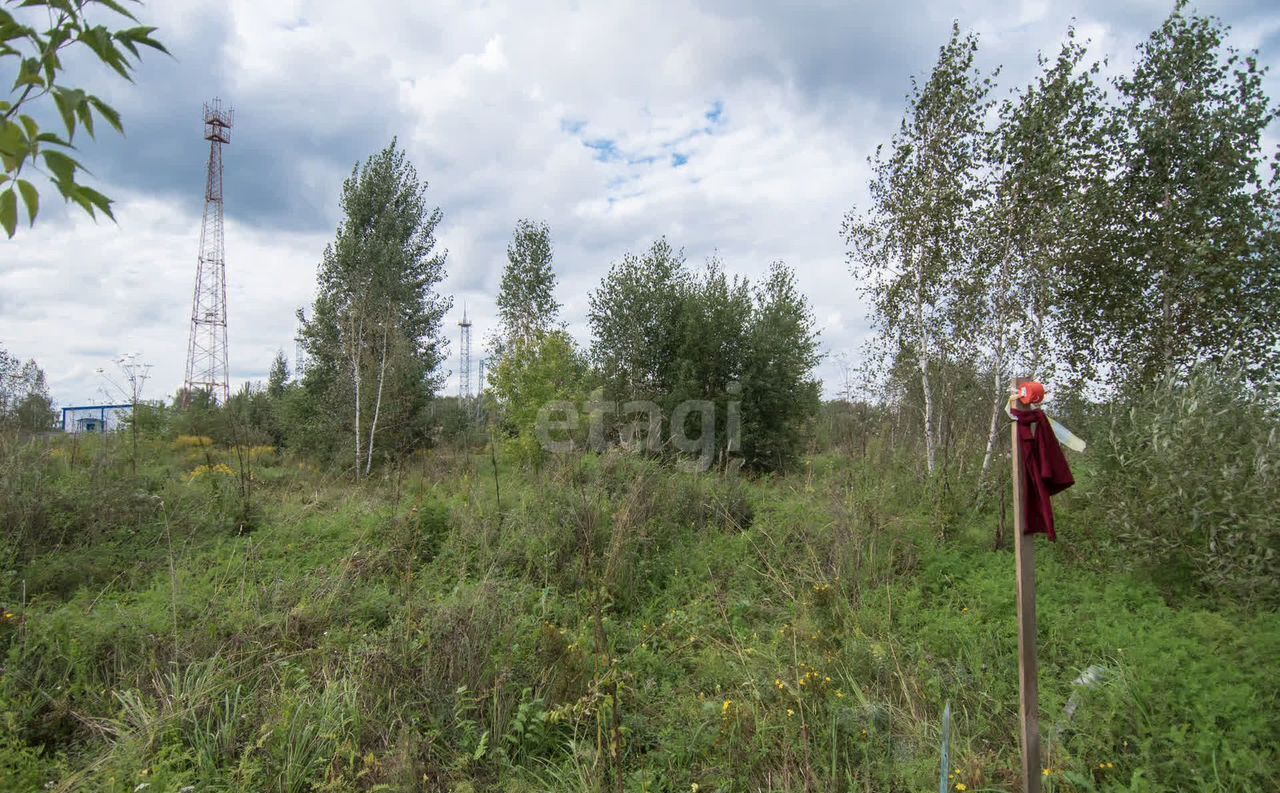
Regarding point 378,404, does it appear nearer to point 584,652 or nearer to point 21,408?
point 21,408

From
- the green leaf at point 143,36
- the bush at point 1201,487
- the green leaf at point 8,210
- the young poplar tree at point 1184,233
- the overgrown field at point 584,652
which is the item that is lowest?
the overgrown field at point 584,652

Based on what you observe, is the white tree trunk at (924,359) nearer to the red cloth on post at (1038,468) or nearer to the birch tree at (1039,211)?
the birch tree at (1039,211)

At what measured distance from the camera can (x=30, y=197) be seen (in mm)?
1020

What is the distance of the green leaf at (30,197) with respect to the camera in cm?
101

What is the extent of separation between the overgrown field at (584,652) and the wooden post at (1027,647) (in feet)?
1.55

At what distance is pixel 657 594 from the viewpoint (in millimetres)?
5750

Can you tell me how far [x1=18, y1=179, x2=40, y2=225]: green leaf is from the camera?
1010 millimetres

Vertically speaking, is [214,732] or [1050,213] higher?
[1050,213]

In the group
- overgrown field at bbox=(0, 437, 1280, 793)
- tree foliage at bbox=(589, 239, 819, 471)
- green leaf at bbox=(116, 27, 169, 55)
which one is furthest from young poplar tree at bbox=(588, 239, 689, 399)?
green leaf at bbox=(116, 27, 169, 55)

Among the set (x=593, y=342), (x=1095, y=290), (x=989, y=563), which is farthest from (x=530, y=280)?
(x=989, y=563)

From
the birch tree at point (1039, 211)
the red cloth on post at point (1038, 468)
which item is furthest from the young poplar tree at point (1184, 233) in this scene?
the red cloth on post at point (1038, 468)

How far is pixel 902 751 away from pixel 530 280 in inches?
765

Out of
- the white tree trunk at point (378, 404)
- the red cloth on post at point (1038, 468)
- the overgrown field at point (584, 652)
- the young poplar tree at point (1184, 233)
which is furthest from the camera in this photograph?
the white tree trunk at point (378, 404)

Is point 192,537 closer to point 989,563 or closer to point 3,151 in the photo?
point 3,151
